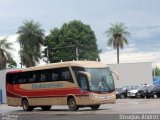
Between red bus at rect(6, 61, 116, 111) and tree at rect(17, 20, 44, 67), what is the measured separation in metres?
58.7

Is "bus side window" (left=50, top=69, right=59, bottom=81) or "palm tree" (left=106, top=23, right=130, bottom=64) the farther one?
"palm tree" (left=106, top=23, right=130, bottom=64)

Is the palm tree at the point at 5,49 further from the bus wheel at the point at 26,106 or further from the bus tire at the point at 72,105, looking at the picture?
the bus tire at the point at 72,105

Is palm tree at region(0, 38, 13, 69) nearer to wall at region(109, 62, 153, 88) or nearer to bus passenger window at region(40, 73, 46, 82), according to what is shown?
wall at region(109, 62, 153, 88)

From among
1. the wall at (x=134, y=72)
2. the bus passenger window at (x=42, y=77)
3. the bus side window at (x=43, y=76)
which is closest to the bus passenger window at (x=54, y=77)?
the bus side window at (x=43, y=76)

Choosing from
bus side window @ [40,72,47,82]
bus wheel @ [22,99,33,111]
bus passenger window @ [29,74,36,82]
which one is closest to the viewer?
bus side window @ [40,72,47,82]

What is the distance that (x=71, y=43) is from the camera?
96500 mm

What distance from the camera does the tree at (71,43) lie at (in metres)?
96.1

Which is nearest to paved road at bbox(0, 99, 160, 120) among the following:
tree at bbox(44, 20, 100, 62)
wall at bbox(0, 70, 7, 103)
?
wall at bbox(0, 70, 7, 103)

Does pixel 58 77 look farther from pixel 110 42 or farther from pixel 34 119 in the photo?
pixel 110 42

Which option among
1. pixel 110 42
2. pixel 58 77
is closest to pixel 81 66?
pixel 58 77

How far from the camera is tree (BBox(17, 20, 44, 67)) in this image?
95750mm

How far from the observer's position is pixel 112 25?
94.8 m

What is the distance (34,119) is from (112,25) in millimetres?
71556

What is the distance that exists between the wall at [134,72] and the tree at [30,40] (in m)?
31.1
